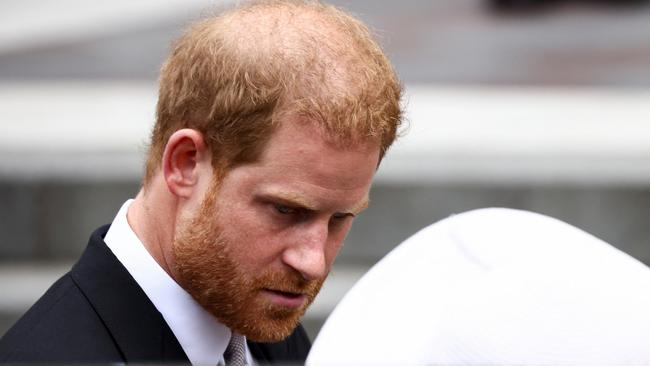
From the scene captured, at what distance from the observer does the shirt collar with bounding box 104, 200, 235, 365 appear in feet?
6.77

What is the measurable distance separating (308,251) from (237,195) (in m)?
0.15

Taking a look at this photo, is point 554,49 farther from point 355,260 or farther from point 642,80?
point 355,260

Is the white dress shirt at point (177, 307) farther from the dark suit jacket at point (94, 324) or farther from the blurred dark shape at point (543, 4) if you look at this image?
the blurred dark shape at point (543, 4)

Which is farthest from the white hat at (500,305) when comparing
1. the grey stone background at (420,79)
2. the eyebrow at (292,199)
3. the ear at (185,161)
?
the grey stone background at (420,79)

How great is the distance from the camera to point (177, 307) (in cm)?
206

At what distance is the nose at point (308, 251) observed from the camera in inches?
75.7

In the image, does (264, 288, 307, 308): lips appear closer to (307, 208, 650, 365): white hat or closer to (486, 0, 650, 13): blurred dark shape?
(307, 208, 650, 365): white hat

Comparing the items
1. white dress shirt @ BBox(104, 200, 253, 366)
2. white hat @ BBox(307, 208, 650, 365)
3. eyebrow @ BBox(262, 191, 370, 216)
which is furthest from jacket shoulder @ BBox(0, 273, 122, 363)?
white hat @ BBox(307, 208, 650, 365)

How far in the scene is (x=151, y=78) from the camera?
8750mm

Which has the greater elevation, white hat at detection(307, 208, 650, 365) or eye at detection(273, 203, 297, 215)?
white hat at detection(307, 208, 650, 365)

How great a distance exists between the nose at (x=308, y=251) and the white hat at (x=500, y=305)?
1.45 feet

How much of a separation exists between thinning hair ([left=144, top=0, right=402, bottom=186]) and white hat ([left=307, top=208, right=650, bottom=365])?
0.48m

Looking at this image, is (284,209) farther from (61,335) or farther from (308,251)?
(61,335)

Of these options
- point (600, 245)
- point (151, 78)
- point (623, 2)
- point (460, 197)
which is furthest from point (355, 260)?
point (623, 2)
